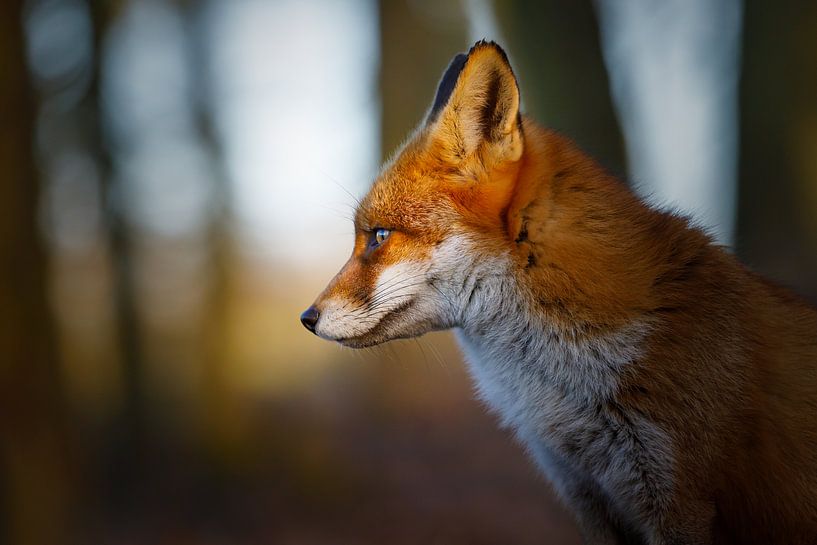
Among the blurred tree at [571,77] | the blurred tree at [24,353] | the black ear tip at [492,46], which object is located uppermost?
the blurred tree at [571,77]

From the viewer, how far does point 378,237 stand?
2.42 meters

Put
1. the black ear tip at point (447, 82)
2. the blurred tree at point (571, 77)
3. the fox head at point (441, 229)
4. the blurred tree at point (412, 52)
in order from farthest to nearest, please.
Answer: the blurred tree at point (412, 52), the blurred tree at point (571, 77), the black ear tip at point (447, 82), the fox head at point (441, 229)

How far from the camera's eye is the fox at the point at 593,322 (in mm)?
2039

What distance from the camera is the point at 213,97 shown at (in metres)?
7.58

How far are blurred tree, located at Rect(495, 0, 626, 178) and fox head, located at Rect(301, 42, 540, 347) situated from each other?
2355 mm

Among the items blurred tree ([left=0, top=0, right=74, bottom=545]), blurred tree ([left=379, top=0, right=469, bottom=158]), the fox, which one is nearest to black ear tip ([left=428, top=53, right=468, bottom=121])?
the fox

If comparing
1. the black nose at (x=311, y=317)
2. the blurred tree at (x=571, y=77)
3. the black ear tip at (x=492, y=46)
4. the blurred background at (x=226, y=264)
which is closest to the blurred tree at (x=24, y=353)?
the blurred background at (x=226, y=264)

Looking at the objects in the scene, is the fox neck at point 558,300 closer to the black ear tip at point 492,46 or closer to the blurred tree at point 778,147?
the black ear tip at point 492,46

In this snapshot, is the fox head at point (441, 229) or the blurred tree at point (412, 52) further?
the blurred tree at point (412, 52)

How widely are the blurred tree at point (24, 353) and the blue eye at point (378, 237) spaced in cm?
290

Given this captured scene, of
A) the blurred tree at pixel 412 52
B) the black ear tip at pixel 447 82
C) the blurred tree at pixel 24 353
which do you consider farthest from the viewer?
the blurred tree at pixel 412 52

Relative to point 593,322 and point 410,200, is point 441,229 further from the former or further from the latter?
point 593,322

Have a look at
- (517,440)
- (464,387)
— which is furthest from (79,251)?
(517,440)

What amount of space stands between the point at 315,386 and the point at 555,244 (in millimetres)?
7594
